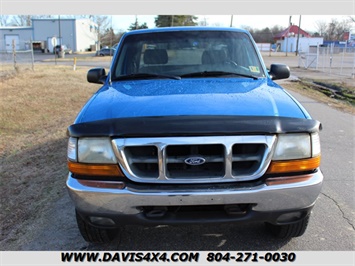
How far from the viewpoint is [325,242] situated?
10.3 feet

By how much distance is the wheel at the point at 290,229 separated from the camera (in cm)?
295

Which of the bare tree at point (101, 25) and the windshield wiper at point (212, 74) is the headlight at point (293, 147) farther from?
the bare tree at point (101, 25)

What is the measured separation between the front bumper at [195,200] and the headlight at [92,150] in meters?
0.19

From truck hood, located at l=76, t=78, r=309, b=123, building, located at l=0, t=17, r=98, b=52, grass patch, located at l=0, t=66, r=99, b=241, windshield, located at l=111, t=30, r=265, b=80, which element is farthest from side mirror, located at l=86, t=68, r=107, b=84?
building, located at l=0, t=17, r=98, b=52

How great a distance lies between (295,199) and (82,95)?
11737 mm

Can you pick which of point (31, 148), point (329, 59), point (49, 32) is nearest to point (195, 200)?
point (31, 148)

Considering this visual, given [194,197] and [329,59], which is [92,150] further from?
[329,59]

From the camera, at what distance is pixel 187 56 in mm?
4055

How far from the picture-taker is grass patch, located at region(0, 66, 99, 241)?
4.19 meters

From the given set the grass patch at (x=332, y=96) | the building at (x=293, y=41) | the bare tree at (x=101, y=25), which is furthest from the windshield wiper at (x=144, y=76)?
the bare tree at (x=101, y=25)

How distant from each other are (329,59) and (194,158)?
92.2ft

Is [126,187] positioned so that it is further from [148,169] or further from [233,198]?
[233,198]

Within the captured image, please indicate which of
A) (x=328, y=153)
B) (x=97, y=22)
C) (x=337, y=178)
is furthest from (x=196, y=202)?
(x=97, y=22)

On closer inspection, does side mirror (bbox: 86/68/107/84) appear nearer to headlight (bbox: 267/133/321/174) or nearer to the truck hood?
the truck hood
